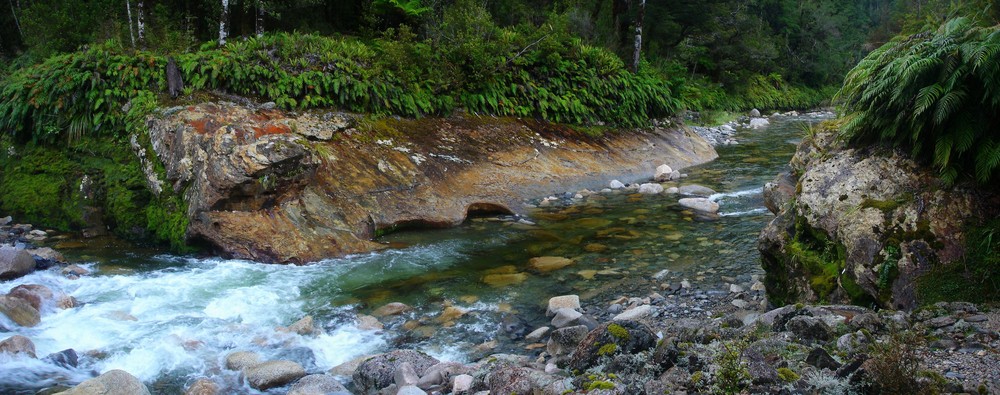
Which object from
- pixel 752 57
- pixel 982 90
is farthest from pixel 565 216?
pixel 752 57

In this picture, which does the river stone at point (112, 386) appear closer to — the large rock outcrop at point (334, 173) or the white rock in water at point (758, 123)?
the large rock outcrop at point (334, 173)

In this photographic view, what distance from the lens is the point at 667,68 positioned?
1114 inches

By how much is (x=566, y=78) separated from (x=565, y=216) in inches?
271

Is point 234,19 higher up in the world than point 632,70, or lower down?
higher up

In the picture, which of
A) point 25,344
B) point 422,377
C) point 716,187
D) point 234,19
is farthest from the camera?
point 234,19

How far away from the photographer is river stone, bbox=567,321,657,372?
4.78 m

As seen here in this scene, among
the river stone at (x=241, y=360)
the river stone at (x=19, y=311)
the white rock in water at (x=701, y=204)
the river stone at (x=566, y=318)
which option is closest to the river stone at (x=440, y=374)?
the river stone at (x=566, y=318)

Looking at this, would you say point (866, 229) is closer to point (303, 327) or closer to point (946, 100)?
point (946, 100)

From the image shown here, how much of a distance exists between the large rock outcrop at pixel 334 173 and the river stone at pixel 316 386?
12.6ft

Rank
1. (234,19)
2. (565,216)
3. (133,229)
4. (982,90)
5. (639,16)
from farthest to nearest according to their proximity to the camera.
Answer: (639,16) < (234,19) < (565,216) < (133,229) < (982,90)

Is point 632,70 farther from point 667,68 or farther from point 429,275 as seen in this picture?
point 429,275

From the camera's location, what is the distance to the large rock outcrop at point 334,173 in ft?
31.4

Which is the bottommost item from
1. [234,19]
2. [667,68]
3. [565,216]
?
[565,216]

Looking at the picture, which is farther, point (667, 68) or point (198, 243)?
point (667, 68)
